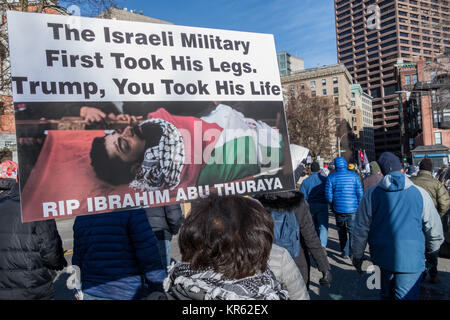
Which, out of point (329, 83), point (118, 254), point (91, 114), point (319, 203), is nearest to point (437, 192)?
point (319, 203)

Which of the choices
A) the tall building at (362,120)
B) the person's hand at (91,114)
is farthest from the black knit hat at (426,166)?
the tall building at (362,120)

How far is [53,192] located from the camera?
196 centimetres

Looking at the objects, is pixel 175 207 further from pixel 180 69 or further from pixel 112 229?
A: pixel 180 69

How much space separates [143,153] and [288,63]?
401ft

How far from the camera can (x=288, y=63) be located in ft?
389

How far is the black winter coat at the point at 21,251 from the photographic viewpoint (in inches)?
101

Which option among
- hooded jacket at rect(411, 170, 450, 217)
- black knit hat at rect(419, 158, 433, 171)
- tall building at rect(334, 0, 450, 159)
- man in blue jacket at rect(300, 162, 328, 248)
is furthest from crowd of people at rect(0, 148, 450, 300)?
tall building at rect(334, 0, 450, 159)

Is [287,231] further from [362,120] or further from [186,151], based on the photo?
[362,120]

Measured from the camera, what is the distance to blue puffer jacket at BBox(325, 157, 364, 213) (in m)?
6.43

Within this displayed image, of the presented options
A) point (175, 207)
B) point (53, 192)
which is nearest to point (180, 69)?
point (53, 192)

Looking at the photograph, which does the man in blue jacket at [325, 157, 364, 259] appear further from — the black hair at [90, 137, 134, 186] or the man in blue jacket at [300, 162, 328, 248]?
the black hair at [90, 137, 134, 186]

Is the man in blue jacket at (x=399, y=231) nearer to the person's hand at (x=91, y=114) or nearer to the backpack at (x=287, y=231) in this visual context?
the backpack at (x=287, y=231)

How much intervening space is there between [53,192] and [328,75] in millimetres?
96214
